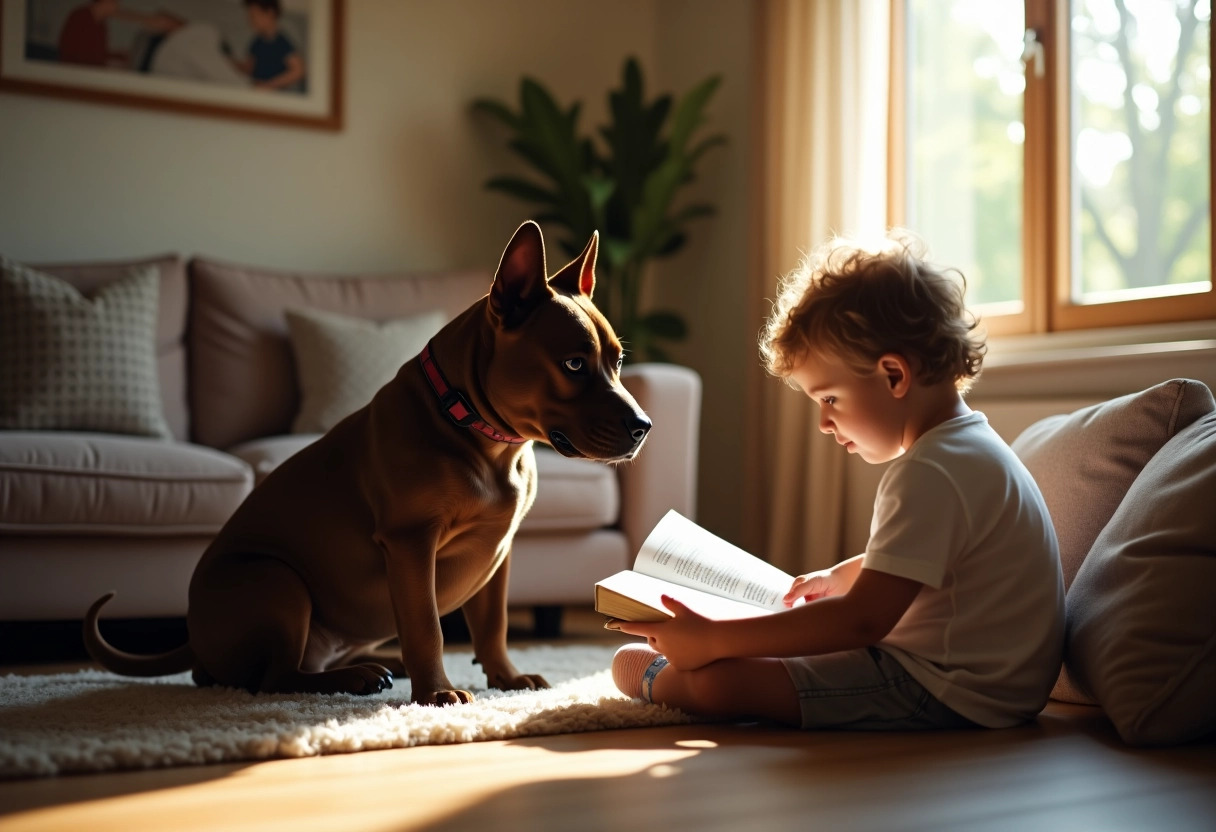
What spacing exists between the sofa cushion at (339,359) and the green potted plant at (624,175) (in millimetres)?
911

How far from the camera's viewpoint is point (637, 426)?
1.52 meters

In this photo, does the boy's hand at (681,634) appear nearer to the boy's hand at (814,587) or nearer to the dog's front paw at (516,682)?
the boy's hand at (814,587)

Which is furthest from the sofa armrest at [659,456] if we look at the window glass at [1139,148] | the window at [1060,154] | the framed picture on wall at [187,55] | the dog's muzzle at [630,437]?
the framed picture on wall at [187,55]

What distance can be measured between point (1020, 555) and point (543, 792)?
661mm

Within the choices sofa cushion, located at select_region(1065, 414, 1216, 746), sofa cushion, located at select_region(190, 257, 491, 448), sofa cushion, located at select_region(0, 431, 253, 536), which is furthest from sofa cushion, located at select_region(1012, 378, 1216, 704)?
sofa cushion, located at select_region(190, 257, 491, 448)

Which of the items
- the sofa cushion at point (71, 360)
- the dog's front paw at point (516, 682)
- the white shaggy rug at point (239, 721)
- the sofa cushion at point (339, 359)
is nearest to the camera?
the white shaggy rug at point (239, 721)

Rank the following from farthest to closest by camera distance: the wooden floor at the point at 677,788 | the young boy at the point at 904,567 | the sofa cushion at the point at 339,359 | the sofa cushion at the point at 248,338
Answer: the sofa cushion at the point at 248,338, the sofa cushion at the point at 339,359, the young boy at the point at 904,567, the wooden floor at the point at 677,788

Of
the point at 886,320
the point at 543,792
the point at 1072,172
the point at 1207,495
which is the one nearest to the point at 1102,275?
the point at 1072,172

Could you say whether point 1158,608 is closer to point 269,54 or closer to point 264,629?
point 264,629

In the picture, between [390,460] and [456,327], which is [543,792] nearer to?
[390,460]

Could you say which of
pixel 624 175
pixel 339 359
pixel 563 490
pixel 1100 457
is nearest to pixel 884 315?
pixel 1100 457

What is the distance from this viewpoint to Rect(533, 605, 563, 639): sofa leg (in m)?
2.88

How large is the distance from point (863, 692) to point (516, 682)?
0.59 m

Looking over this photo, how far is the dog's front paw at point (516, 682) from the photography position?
1749 mm
